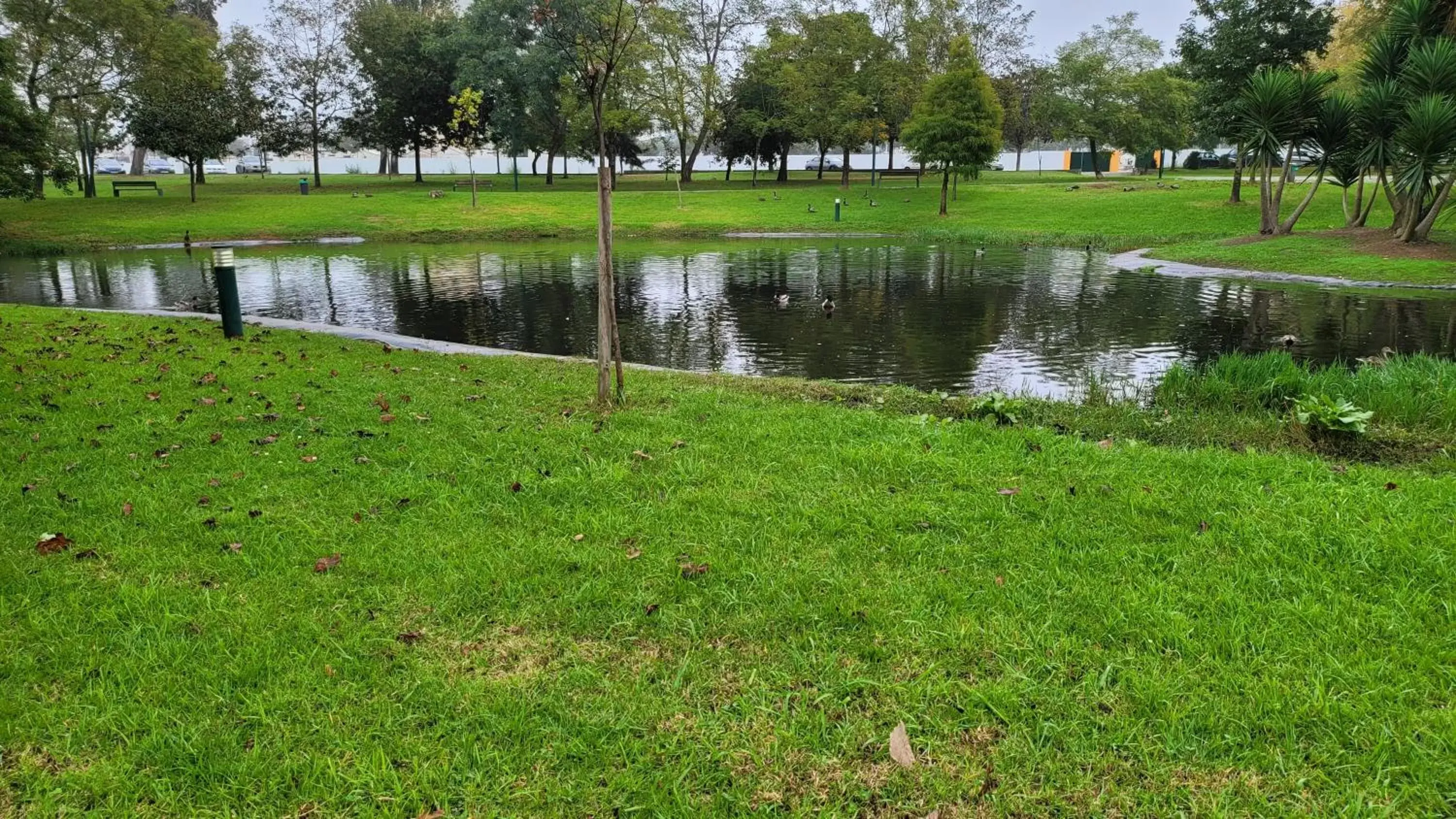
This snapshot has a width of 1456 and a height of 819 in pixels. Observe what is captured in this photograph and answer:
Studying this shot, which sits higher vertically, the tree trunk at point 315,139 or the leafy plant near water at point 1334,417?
the tree trunk at point 315,139

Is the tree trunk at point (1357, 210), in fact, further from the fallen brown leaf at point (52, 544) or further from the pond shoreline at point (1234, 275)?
the fallen brown leaf at point (52, 544)

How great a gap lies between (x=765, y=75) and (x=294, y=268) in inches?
1169

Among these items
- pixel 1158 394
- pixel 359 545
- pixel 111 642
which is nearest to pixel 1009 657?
pixel 359 545

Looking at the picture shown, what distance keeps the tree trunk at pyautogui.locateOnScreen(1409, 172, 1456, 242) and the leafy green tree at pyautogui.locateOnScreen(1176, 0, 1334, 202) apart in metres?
6.58

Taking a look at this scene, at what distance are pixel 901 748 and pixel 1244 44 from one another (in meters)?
30.4

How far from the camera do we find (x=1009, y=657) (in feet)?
10.1

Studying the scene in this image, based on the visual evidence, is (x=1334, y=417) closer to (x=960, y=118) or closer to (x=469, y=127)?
(x=960, y=118)

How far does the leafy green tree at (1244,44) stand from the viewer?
83.9ft

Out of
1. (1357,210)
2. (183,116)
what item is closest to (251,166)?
(183,116)

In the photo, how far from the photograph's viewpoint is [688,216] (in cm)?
3422

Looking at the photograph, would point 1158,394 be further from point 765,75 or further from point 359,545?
point 765,75

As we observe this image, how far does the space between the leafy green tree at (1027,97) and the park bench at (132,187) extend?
140 feet

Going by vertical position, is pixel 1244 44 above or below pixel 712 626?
above

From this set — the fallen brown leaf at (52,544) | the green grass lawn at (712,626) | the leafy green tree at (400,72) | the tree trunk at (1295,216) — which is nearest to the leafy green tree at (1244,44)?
the tree trunk at (1295,216)
